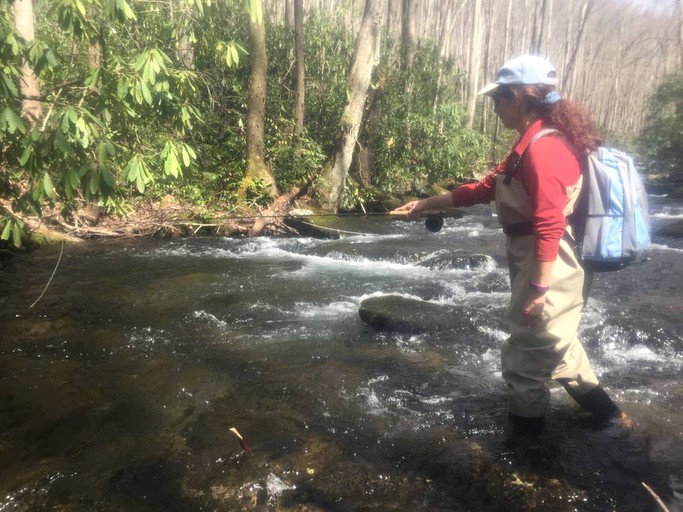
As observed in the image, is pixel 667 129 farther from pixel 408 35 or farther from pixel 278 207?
pixel 278 207

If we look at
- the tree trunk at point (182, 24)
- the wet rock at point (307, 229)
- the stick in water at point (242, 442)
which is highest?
the tree trunk at point (182, 24)

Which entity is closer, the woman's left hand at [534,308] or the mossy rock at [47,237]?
the woman's left hand at [534,308]

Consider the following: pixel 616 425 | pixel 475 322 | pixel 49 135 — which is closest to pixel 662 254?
pixel 475 322

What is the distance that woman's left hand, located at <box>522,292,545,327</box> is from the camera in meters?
2.38

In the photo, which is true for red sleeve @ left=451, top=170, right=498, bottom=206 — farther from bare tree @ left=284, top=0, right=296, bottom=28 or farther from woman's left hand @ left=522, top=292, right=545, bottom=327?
bare tree @ left=284, top=0, right=296, bottom=28

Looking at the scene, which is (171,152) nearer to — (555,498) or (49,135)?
(49,135)

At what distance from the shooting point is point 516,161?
7.95 feet

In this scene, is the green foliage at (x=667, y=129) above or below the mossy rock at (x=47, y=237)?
above

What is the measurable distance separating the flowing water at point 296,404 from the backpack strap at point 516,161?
1.52 m

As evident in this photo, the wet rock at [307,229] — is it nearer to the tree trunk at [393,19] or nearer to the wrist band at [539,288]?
the wrist band at [539,288]

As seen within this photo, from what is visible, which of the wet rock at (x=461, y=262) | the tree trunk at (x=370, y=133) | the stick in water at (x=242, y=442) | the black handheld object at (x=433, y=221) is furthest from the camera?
→ the tree trunk at (x=370, y=133)

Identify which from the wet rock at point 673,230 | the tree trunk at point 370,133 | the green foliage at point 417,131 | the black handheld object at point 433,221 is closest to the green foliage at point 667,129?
the green foliage at point 417,131

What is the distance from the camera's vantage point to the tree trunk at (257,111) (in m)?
11.6

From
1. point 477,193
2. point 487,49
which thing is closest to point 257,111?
point 477,193
